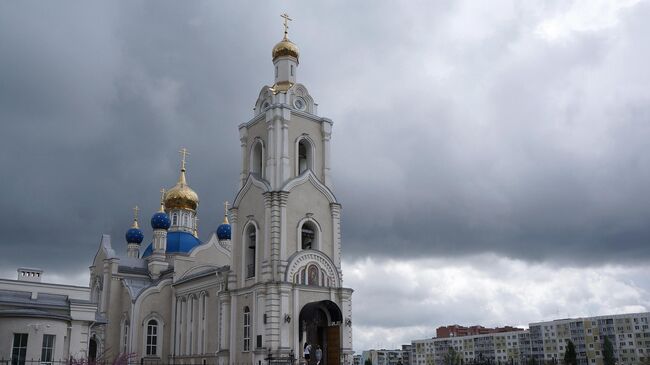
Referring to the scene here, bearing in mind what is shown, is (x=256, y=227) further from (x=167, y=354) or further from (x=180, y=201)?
(x=180, y=201)

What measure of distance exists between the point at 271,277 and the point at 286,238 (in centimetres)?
188

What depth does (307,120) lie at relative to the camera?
31.6m

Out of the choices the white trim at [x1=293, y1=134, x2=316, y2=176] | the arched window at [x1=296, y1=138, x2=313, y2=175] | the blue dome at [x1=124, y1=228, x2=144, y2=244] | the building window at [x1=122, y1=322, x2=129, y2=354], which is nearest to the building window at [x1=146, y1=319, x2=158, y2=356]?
the building window at [x1=122, y1=322, x2=129, y2=354]

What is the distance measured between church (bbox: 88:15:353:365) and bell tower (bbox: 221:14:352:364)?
5 centimetres

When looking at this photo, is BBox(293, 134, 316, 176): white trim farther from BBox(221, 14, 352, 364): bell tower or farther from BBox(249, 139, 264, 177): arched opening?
BBox(249, 139, 264, 177): arched opening

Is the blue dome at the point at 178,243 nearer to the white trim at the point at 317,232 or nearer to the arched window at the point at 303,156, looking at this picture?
the arched window at the point at 303,156

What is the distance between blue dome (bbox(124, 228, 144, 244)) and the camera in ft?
155

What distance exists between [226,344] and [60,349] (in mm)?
8677

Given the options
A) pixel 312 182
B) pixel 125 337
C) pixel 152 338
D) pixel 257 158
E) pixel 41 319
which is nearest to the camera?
pixel 41 319

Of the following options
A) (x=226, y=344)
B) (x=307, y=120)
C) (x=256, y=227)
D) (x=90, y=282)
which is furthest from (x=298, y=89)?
(x=90, y=282)

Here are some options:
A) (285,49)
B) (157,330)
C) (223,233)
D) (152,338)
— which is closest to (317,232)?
(285,49)

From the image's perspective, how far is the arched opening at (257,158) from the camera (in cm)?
3184

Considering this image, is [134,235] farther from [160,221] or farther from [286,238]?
[286,238]

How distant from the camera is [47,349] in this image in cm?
2234
